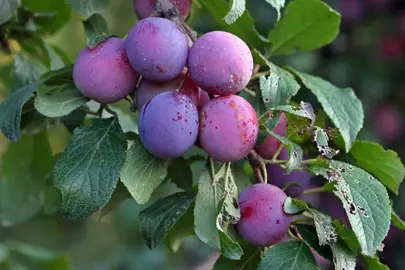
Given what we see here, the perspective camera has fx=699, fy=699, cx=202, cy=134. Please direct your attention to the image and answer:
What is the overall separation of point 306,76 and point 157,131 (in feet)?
0.87

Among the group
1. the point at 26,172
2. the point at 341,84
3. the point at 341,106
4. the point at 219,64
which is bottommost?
the point at 341,84

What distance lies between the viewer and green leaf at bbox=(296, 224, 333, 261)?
772mm

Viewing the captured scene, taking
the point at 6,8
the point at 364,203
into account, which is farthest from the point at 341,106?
the point at 6,8

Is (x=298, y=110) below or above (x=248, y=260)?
above

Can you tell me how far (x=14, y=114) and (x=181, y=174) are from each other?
0.73 ft

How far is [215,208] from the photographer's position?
76 centimetres

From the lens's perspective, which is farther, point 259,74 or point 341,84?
point 341,84

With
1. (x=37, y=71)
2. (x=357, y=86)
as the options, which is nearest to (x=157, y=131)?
(x=37, y=71)

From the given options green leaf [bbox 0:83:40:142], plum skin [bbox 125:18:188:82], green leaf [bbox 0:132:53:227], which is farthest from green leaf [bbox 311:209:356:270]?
green leaf [bbox 0:132:53:227]

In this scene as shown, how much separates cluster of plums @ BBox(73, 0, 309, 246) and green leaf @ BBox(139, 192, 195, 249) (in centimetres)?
7

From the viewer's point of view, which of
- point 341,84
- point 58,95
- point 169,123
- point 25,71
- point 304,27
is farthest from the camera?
point 341,84

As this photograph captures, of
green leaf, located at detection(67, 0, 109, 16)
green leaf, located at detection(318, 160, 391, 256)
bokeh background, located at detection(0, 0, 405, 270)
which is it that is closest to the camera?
green leaf, located at detection(318, 160, 391, 256)

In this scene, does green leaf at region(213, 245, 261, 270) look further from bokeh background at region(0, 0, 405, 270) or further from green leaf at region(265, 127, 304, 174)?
bokeh background at region(0, 0, 405, 270)

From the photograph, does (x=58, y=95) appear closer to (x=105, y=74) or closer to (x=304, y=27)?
(x=105, y=74)
